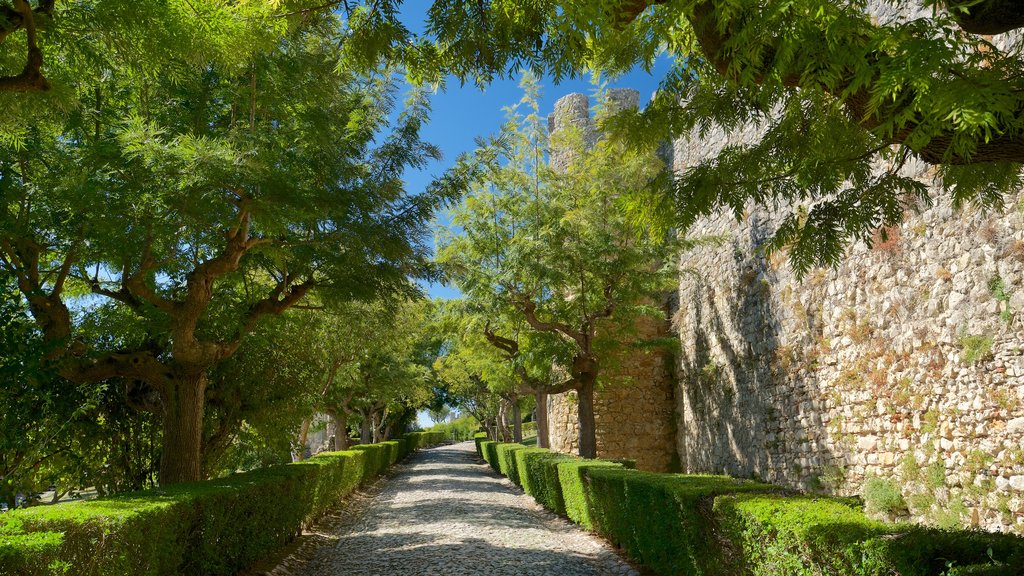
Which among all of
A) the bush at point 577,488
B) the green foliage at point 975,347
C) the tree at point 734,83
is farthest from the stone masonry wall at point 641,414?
the tree at point 734,83

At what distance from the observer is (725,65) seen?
3258 millimetres

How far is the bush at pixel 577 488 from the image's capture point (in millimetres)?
8844

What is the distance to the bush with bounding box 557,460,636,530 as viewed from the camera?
884 centimetres

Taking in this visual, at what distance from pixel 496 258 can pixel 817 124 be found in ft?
32.5

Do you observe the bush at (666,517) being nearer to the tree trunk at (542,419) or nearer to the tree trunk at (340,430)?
the tree trunk at (542,419)

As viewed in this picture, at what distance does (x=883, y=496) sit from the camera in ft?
24.8

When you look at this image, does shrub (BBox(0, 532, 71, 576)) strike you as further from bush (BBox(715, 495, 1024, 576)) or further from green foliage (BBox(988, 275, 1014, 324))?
green foliage (BBox(988, 275, 1014, 324))

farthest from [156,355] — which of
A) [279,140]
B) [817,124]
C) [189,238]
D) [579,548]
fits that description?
[817,124]

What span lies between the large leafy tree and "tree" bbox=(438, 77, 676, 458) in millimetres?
3597

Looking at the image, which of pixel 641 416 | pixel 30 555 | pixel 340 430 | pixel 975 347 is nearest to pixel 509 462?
pixel 641 416

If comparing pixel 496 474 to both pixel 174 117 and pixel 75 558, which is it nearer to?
pixel 174 117

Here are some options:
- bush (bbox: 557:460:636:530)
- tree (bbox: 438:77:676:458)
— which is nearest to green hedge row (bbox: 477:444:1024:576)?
bush (bbox: 557:460:636:530)

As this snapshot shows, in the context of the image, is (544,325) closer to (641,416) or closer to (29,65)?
(641,416)

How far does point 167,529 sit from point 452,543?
4.04 metres
